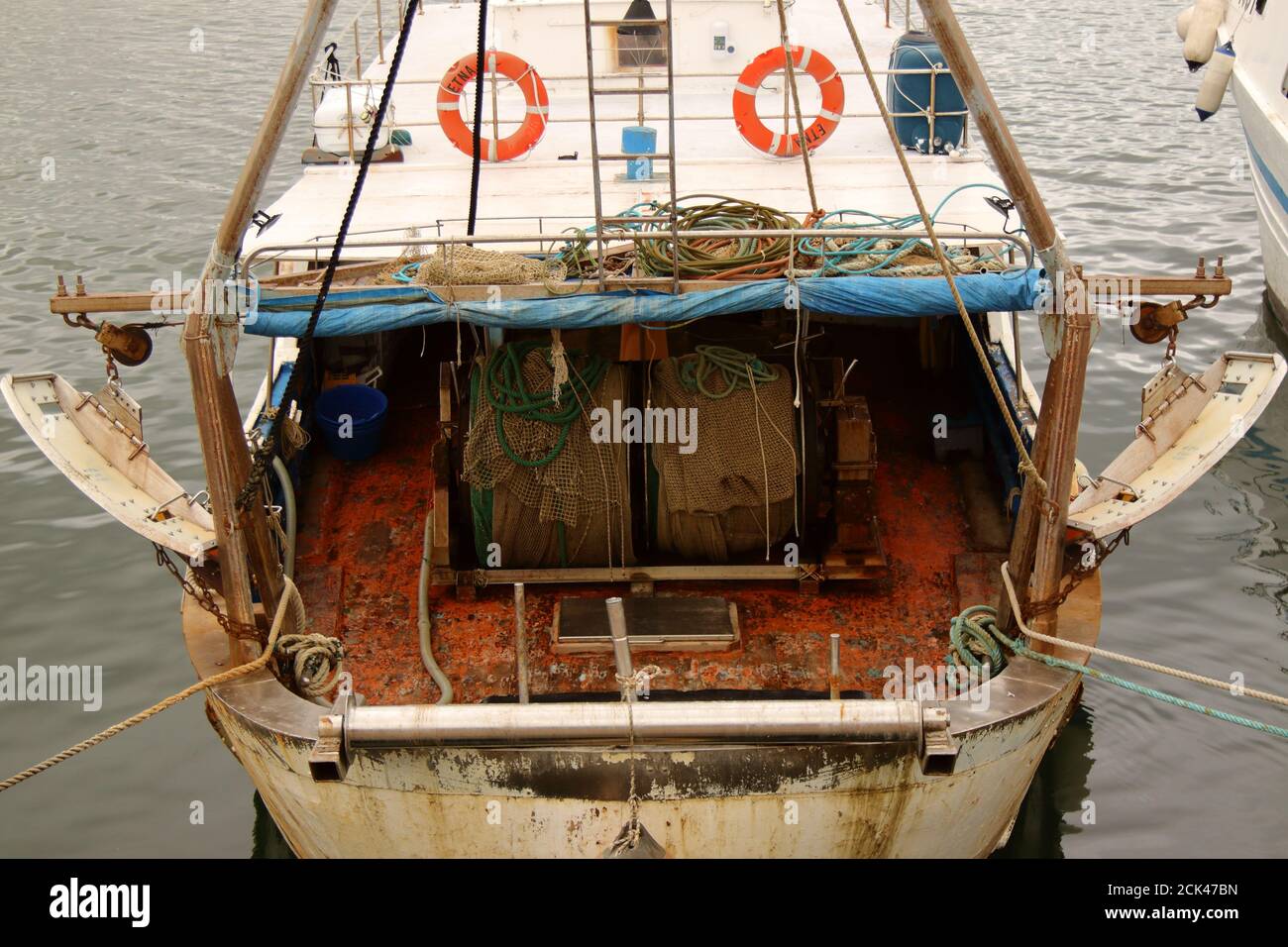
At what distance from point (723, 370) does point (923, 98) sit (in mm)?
5185

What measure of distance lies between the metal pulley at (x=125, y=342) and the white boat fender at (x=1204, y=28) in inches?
600

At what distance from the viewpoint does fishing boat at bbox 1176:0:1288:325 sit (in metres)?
14.0

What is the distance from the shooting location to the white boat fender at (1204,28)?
1617 centimetres

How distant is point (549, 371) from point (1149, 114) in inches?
717

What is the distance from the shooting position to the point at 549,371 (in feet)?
23.1

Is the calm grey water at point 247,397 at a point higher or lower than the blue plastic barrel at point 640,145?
lower

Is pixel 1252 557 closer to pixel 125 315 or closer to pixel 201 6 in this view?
pixel 125 315

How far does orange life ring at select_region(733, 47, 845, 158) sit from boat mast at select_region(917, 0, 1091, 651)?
5138 mm

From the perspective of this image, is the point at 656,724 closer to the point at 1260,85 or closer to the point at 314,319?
the point at 314,319

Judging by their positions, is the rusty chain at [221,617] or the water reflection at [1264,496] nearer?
the rusty chain at [221,617]

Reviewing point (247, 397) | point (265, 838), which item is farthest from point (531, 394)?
point (247, 397)

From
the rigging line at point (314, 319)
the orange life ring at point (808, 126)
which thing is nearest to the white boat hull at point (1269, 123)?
the orange life ring at point (808, 126)

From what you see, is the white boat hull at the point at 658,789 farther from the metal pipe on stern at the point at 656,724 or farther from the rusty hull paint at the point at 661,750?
the metal pipe on stern at the point at 656,724
